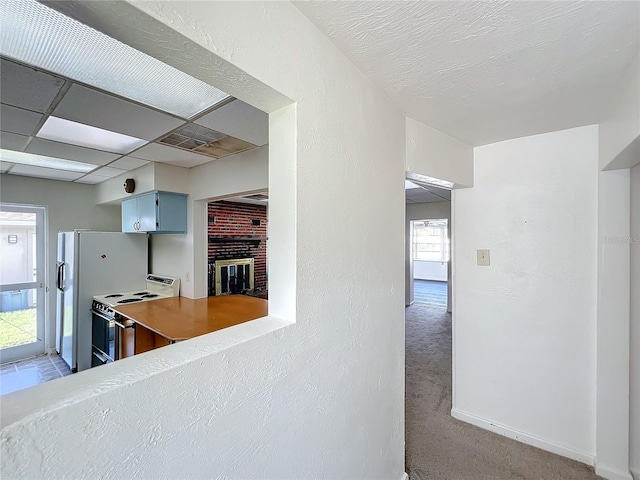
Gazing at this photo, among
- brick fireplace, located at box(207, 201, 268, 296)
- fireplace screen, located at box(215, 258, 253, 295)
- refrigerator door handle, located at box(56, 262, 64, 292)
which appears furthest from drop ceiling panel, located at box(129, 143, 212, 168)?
fireplace screen, located at box(215, 258, 253, 295)

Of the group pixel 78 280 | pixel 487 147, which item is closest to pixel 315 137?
pixel 487 147

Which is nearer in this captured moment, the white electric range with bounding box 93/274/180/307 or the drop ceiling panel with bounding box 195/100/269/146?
the drop ceiling panel with bounding box 195/100/269/146

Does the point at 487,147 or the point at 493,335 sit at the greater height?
the point at 487,147

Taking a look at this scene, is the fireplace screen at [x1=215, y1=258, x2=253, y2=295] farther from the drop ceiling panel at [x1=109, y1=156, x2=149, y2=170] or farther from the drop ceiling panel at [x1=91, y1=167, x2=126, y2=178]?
the drop ceiling panel at [x1=109, y1=156, x2=149, y2=170]

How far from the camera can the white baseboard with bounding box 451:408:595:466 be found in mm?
2047

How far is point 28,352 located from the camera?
3877 mm

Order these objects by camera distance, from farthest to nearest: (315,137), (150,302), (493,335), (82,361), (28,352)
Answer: (28,352) → (82,361) → (150,302) → (493,335) → (315,137)

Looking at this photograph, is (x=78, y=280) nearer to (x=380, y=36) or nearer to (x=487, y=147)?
(x=380, y=36)

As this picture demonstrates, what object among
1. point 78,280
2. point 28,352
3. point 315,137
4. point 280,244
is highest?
point 315,137

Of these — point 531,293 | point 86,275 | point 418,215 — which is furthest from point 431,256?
point 86,275

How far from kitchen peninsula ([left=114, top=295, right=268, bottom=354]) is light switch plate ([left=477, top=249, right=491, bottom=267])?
2.04 m

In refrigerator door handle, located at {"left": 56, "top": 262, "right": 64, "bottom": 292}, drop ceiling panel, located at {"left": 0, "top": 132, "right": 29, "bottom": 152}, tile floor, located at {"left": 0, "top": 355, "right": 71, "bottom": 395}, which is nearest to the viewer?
drop ceiling panel, located at {"left": 0, "top": 132, "right": 29, "bottom": 152}

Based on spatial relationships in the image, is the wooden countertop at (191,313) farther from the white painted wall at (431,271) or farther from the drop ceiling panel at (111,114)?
the white painted wall at (431,271)

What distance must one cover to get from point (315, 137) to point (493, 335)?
2277mm
